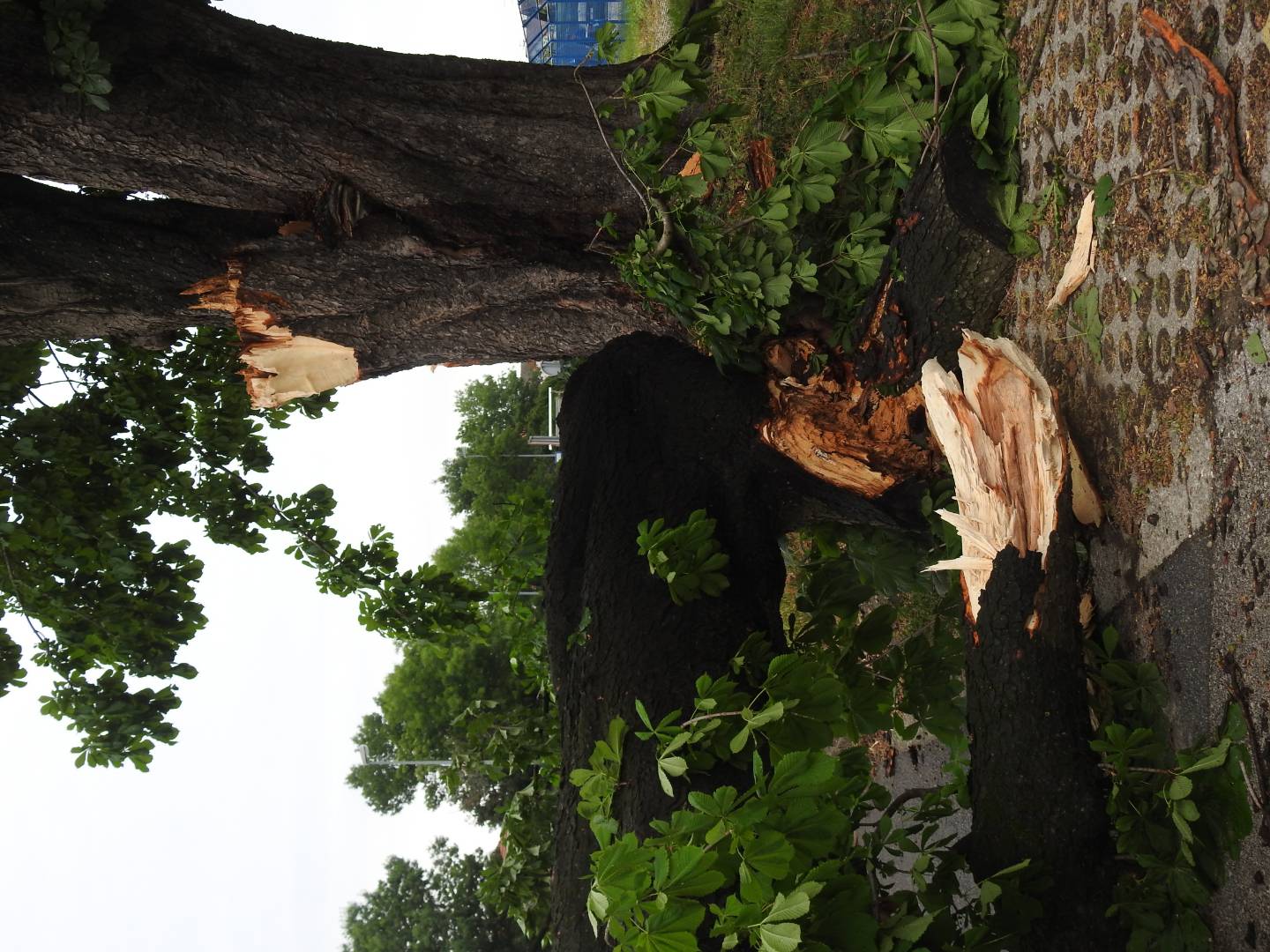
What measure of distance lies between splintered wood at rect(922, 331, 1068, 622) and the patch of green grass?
796 cm

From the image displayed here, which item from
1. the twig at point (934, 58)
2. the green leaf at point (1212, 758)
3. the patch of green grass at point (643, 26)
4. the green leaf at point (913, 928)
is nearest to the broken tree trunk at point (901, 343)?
the twig at point (934, 58)

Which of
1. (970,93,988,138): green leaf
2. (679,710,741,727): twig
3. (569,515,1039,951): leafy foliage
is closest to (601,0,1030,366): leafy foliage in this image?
(970,93,988,138): green leaf

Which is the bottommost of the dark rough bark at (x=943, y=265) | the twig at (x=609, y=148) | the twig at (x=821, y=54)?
the dark rough bark at (x=943, y=265)

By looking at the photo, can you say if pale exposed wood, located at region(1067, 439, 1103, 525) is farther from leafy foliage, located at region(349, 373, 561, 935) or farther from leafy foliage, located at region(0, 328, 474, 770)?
leafy foliage, located at region(0, 328, 474, 770)

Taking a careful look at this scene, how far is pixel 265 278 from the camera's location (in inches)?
152

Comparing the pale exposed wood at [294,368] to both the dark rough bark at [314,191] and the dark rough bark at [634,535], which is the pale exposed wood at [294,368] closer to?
the dark rough bark at [314,191]

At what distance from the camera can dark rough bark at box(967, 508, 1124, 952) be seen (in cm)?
244

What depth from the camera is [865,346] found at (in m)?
3.42

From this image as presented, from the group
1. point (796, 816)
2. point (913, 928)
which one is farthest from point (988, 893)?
point (796, 816)

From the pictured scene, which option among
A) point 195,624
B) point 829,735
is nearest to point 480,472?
point 195,624

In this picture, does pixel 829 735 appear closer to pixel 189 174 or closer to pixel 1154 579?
pixel 1154 579

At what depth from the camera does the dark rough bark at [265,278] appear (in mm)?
3719

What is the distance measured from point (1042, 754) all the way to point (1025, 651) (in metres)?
0.28

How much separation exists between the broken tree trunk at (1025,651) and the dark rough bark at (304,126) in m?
A: 1.78
